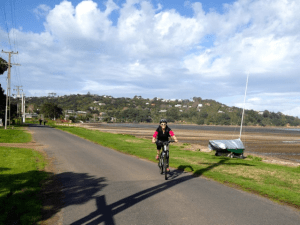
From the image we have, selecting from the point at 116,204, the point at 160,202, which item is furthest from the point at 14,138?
the point at 160,202

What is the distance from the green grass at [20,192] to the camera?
4996 mm

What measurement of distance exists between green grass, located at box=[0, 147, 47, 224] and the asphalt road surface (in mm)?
717

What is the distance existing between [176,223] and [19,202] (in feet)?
12.6

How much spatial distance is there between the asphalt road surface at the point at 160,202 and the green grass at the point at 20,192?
0.72 metres

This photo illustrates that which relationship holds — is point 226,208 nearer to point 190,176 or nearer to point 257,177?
point 190,176

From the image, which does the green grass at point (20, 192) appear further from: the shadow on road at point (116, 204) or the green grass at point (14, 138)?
the green grass at point (14, 138)

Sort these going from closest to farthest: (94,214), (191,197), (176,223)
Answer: (176,223) → (94,214) → (191,197)

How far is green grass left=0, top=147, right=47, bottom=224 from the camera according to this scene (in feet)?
16.4

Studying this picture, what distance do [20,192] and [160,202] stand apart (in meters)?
3.88

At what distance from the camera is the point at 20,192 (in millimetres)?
6555

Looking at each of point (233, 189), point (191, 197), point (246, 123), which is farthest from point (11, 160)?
point (246, 123)

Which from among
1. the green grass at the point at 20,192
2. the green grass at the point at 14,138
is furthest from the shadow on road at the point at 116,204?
the green grass at the point at 14,138

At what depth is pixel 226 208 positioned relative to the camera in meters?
5.60

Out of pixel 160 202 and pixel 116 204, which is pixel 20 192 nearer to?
pixel 116 204
